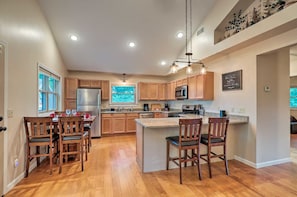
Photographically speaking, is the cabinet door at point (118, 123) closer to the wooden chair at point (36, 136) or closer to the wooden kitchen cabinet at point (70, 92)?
the wooden kitchen cabinet at point (70, 92)

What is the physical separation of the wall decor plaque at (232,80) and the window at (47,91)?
433cm

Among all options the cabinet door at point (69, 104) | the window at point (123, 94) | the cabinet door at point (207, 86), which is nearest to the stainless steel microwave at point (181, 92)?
the cabinet door at point (207, 86)

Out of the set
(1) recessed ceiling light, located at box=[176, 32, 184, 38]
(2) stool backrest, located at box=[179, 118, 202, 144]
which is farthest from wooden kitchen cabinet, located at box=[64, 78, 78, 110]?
(2) stool backrest, located at box=[179, 118, 202, 144]

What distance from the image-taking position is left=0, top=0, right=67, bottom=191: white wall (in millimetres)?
2436

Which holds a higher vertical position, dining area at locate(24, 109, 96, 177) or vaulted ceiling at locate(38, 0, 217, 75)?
vaulted ceiling at locate(38, 0, 217, 75)

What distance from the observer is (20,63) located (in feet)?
8.98

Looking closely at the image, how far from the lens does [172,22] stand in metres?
4.41

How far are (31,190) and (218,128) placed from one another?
10.3 ft

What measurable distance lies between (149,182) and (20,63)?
293 centimetres

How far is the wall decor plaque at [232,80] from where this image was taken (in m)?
3.62

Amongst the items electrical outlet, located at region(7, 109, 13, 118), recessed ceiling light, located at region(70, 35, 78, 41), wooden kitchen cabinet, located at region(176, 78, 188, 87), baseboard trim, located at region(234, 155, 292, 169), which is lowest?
baseboard trim, located at region(234, 155, 292, 169)

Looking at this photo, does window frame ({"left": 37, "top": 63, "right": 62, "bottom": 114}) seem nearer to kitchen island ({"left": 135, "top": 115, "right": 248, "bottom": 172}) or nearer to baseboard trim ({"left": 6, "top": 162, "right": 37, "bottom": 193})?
baseboard trim ({"left": 6, "top": 162, "right": 37, "bottom": 193})

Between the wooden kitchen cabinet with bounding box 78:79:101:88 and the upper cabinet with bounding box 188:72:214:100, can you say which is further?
the wooden kitchen cabinet with bounding box 78:79:101:88

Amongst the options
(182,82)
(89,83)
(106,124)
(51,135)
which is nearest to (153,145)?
(51,135)
